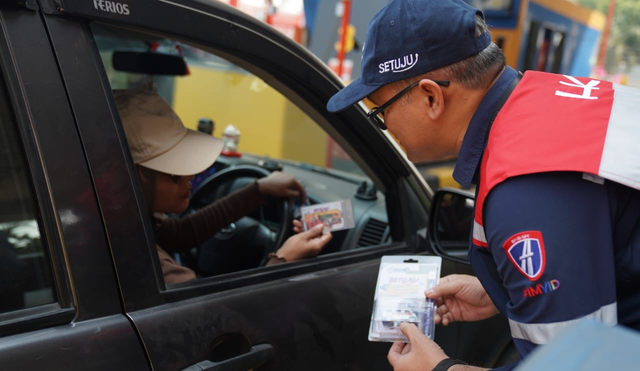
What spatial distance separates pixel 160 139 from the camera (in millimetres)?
2045

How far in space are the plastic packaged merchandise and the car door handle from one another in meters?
0.27

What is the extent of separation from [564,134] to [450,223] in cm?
117

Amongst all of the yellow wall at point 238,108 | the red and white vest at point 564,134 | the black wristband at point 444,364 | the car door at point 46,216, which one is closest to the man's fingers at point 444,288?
the black wristband at point 444,364

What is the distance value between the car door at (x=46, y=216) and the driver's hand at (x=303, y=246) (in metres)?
0.73

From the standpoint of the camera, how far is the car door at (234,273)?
140cm

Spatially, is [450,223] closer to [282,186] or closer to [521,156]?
[282,186]

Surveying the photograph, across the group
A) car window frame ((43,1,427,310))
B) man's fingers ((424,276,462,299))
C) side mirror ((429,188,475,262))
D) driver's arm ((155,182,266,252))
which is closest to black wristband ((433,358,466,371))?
man's fingers ((424,276,462,299))

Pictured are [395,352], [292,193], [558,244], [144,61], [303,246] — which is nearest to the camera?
[558,244]

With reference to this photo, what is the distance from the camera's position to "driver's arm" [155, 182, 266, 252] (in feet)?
8.13

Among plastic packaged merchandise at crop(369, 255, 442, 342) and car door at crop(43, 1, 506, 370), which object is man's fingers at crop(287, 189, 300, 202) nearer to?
car door at crop(43, 1, 506, 370)

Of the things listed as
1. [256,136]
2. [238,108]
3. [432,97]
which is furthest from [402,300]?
[256,136]

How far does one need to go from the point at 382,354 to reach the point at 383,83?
89cm

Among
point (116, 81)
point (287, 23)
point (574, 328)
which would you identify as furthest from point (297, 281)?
point (287, 23)

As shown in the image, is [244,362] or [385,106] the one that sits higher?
[385,106]
